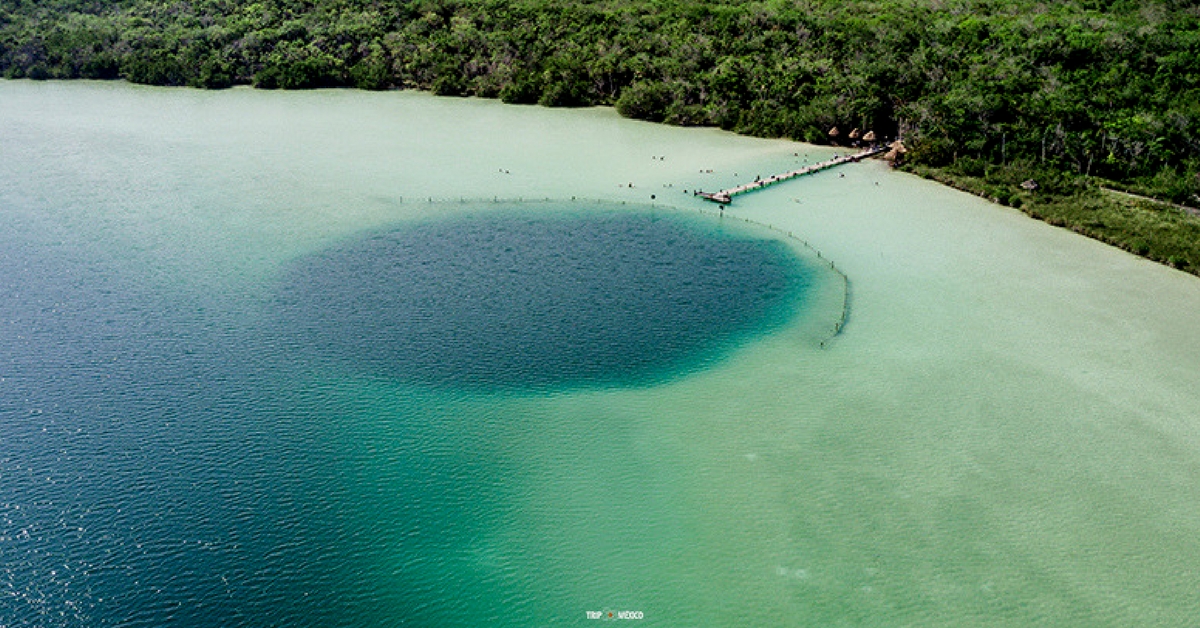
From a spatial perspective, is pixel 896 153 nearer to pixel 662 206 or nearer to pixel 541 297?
pixel 662 206

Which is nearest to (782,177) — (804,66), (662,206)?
(662,206)

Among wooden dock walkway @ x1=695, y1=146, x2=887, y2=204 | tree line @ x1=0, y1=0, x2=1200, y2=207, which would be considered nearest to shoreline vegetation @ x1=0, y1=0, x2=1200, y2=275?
tree line @ x1=0, y1=0, x2=1200, y2=207

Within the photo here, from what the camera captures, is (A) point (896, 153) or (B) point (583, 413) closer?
(B) point (583, 413)

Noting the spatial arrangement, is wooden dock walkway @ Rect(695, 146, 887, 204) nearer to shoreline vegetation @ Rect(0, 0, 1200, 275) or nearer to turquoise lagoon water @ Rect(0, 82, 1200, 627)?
turquoise lagoon water @ Rect(0, 82, 1200, 627)

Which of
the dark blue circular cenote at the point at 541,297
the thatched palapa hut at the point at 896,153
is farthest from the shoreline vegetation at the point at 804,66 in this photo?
the dark blue circular cenote at the point at 541,297

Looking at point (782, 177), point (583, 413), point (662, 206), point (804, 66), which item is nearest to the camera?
point (583, 413)

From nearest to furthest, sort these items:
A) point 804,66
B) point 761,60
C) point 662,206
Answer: point 662,206 → point 804,66 → point 761,60

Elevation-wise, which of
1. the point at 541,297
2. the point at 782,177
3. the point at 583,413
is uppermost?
the point at 782,177
